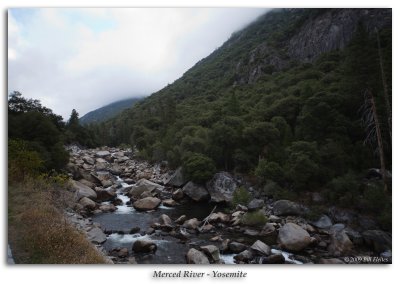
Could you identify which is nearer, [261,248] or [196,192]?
[261,248]

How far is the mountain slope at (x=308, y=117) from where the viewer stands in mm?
10797

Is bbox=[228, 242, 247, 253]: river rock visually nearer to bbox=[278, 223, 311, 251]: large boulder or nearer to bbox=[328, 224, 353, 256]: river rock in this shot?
bbox=[278, 223, 311, 251]: large boulder

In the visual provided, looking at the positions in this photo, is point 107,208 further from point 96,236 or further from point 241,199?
point 241,199

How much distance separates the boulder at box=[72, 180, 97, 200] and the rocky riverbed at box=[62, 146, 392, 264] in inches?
2.5

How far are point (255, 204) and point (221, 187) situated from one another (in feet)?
12.9

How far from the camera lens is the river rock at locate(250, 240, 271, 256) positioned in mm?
9922

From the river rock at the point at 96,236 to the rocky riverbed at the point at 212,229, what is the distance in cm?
4

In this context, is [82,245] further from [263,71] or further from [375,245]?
[263,71]

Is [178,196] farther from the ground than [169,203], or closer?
farther from the ground

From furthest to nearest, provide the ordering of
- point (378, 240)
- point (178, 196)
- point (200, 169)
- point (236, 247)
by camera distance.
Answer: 1. point (200, 169)
2. point (178, 196)
3. point (236, 247)
4. point (378, 240)

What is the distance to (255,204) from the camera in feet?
49.5

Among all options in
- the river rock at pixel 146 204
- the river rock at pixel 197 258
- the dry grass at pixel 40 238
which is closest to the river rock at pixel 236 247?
the river rock at pixel 197 258

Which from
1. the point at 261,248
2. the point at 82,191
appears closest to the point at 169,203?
the point at 82,191
